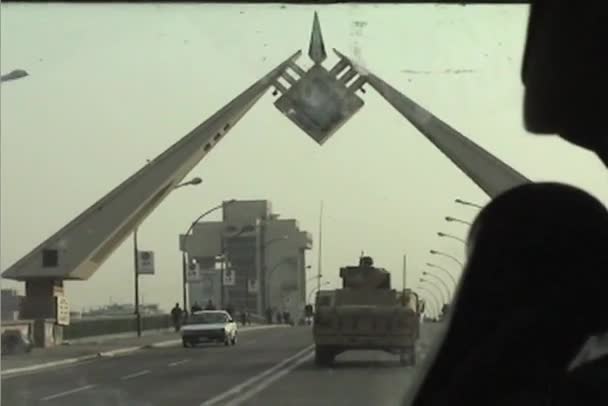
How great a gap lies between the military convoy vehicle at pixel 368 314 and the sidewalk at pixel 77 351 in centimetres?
38

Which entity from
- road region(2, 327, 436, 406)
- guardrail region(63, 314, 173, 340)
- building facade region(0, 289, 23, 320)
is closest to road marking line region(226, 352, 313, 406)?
road region(2, 327, 436, 406)

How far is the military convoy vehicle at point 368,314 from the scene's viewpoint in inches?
99.2

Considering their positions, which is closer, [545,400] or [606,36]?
[545,400]

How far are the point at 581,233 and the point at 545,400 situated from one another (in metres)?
0.41

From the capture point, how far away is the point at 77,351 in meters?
4.34

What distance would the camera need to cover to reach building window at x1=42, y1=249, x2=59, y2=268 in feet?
7.76

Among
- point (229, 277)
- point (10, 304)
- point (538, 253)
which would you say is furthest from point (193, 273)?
point (538, 253)

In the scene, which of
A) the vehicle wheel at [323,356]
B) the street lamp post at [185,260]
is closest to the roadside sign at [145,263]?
the street lamp post at [185,260]

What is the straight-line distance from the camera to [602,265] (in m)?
1.16

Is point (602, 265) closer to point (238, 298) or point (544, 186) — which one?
point (544, 186)

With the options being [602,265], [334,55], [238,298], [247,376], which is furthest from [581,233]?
[247,376]

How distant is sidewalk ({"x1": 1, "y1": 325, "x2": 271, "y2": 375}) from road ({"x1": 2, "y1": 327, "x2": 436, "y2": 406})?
51mm

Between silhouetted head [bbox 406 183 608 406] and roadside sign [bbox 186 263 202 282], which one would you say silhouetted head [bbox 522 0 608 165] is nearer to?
silhouetted head [bbox 406 183 608 406]

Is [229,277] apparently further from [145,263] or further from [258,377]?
[258,377]
